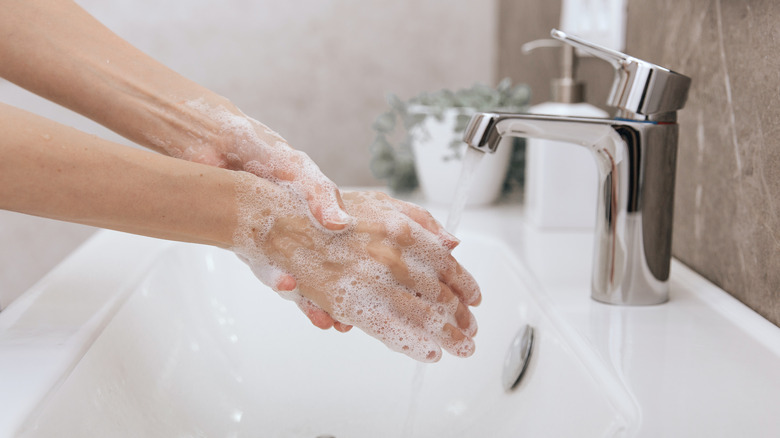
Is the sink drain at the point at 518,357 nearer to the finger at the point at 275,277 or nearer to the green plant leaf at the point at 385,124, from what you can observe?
the finger at the point at 275,277

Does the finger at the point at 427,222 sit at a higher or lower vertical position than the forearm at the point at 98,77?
lower

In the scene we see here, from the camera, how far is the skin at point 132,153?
406 mm

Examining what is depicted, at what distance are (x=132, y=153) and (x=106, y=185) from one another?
28 millimetres

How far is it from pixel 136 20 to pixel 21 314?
0.98 meters

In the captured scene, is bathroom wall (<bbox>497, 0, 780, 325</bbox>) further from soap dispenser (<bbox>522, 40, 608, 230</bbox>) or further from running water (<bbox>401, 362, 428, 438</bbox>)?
running water (<bbox>401, 362, 428, 438</bbox>)

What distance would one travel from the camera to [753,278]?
544 millimetres

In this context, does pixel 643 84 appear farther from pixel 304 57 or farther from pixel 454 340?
pixel 304 57

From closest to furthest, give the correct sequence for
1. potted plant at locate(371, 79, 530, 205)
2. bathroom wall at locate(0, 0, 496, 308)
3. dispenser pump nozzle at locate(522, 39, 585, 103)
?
dispenser pump nozzle at locate(522, 39, 585, 103) → potted plant at locate(371, 79, 530, 205) → bathroom wall at locate(0, 0, 496, 308)

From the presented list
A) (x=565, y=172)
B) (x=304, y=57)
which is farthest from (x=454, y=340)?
(x=304, y=57)

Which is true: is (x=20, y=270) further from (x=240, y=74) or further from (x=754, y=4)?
(x=754, y=4)

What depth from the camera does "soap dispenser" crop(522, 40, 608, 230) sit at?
0.80 metres

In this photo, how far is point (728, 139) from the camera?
1.89ft

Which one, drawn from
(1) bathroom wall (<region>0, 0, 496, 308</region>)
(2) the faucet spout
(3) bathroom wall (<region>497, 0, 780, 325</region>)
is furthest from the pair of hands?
(1) bathroom wall (<region>0, 0, 496, 308</region>)

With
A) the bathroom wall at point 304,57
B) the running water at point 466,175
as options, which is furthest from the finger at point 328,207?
the bathroom wall at point 304,57
